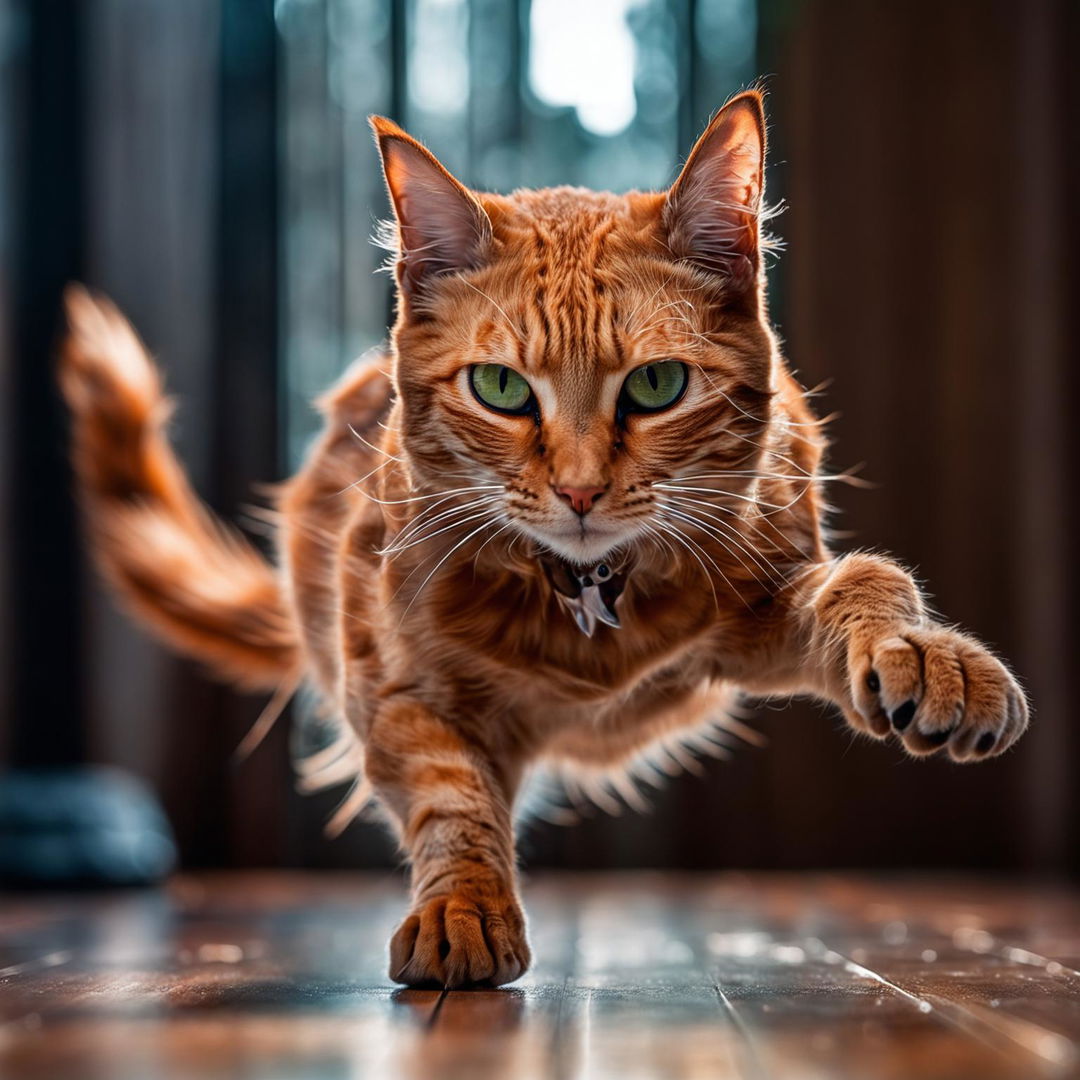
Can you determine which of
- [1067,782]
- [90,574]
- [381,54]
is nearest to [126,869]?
[90,574]

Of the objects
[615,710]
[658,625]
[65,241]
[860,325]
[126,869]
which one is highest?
[65,241]

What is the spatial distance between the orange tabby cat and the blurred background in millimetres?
1927

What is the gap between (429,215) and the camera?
1421mm

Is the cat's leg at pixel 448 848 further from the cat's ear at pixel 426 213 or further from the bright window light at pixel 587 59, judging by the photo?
the bright window light at pixel 587 59

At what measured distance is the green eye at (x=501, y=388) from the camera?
1.35 m

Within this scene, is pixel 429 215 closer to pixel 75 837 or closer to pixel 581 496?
pixel 581 496

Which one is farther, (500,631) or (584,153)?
(584,153)

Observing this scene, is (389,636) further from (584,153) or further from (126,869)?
(584,153)

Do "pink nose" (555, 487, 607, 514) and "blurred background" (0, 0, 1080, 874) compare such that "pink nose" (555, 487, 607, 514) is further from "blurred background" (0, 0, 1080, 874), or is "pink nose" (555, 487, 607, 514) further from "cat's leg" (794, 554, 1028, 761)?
"blurred background" (0, 0, 1080, 874)

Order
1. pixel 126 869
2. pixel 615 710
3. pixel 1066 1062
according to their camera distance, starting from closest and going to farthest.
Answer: pixel 1066 1062 → pixel 615 710 → pixel 126 869

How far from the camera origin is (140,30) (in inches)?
137

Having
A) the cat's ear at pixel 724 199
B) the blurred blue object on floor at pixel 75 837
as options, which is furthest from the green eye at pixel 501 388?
the blurred blue object on floor at pixel 75 837

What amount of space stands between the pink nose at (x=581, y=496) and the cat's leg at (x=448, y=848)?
32 centimetres

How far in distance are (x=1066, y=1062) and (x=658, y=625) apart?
0.64m
